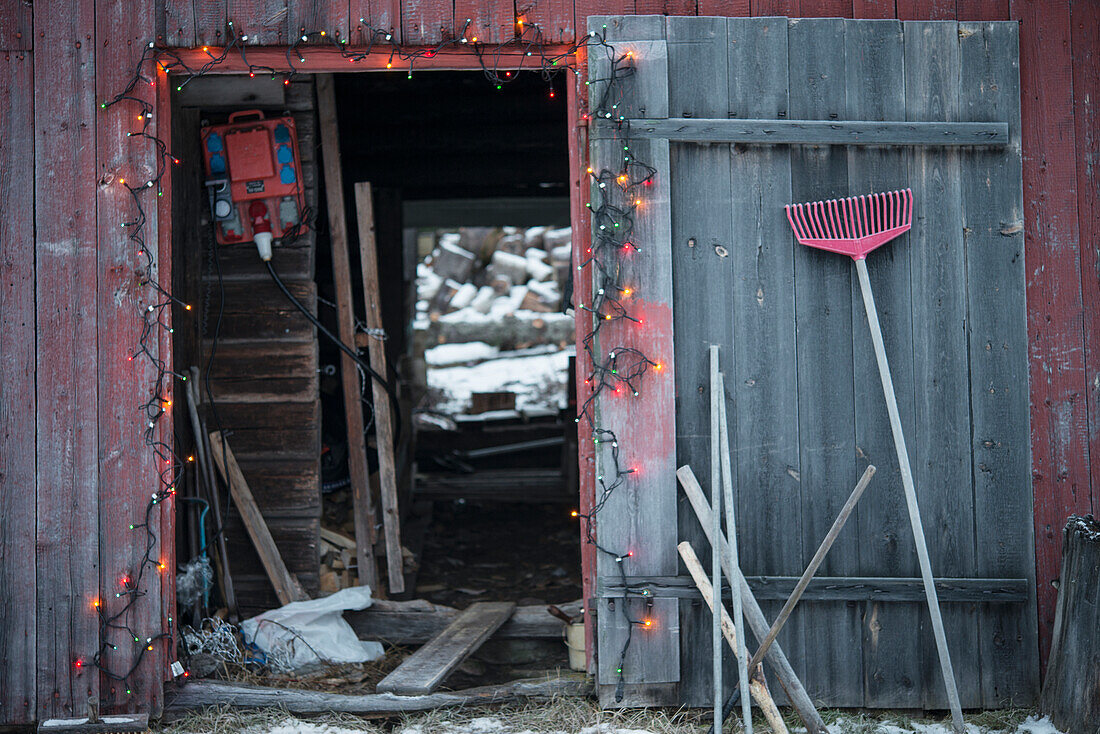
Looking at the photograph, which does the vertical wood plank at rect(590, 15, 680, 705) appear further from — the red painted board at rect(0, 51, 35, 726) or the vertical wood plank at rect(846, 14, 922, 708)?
the red painted board at rect(0, 51, 35, 726)

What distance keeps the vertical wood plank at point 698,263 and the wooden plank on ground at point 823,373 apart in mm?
275

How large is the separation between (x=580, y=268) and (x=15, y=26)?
91.2 inches

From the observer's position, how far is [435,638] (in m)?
4.30

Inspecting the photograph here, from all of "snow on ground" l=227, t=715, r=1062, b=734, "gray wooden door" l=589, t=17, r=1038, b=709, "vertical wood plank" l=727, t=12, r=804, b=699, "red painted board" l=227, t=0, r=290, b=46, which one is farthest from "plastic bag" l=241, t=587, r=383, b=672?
"red painted board" l=227, t=0, r=290, b=46

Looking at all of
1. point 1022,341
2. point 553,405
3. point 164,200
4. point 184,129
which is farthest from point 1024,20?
point 553,405

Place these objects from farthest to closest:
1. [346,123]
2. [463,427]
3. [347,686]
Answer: [463,427] → [346,123] → [347,686]

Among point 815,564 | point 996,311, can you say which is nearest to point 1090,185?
point 996,311

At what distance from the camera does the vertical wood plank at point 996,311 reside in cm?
361

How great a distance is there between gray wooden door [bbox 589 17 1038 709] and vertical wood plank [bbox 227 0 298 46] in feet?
4.10

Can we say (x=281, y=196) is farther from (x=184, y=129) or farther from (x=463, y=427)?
(x=463, y=427)

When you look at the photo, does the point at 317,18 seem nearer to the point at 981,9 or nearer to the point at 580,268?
the point at 580,268

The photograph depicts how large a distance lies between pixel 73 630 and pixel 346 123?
4064 millimetres

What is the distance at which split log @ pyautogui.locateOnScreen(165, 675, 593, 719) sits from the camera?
3662 millimetres

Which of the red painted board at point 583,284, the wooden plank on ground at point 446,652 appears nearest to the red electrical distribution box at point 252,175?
the red painted board at point 583,284
